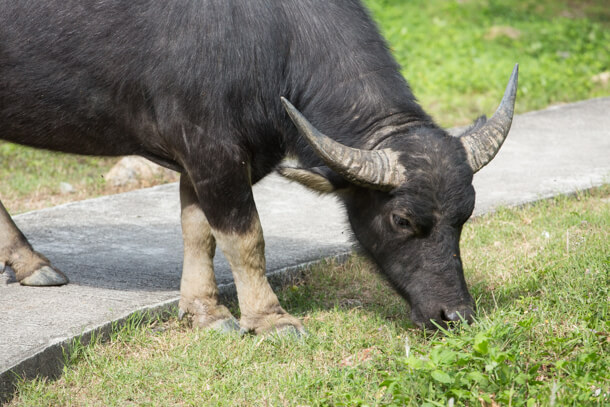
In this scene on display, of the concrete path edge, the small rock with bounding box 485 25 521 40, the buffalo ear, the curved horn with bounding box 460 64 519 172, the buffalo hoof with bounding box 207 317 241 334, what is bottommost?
the buffalo hoof with bounding box 207 317 241 334

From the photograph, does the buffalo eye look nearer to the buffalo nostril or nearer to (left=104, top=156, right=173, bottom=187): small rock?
the buffalo nostril

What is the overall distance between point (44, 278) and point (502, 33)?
9746mm

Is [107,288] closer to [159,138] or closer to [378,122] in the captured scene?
[159,138]

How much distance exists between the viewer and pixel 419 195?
3.91 meters

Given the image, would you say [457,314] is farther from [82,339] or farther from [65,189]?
[65,189]

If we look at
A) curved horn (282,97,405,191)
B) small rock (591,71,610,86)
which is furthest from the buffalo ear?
small rock (591,71,610,86)

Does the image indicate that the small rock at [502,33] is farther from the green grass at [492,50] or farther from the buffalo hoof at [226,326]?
the buffalo hoof at [226,326]

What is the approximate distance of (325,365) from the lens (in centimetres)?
395

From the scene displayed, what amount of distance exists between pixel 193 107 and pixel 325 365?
56.7 inches

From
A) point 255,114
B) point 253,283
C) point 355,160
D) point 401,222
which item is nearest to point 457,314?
point 401,222

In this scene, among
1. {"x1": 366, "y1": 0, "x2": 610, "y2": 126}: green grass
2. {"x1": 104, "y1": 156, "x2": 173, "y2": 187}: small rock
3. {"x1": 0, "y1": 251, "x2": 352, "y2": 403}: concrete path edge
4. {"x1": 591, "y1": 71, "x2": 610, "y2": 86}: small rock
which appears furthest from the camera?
{"x1": 591, "y1": 71, "x2": 610, "y2": 86}: small rock

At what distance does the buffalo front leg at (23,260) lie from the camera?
4777mm

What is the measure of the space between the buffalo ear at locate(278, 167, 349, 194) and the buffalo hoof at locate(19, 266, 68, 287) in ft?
5.58

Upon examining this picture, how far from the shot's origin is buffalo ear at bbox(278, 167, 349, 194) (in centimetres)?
393
